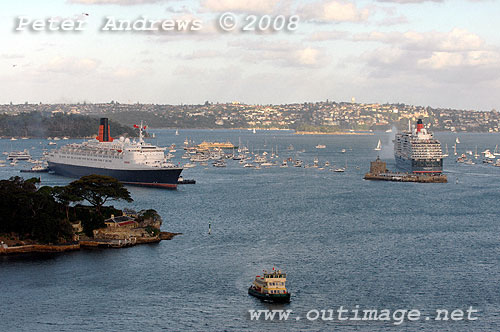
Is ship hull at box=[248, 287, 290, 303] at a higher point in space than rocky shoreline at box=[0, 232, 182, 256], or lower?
lower

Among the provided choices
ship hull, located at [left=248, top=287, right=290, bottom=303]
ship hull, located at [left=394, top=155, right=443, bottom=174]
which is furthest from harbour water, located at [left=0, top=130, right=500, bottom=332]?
ship hull, located at [left=394, top=155, right=443, bottom=174]

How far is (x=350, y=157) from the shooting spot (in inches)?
5571

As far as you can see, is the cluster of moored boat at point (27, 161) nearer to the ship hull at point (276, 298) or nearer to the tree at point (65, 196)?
the tree at point (65, 196)

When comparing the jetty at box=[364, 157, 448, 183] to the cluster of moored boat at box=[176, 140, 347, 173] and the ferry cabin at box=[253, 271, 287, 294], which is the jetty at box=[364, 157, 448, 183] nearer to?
the cluster of moored boat at box=[176, 140, 347, 173]

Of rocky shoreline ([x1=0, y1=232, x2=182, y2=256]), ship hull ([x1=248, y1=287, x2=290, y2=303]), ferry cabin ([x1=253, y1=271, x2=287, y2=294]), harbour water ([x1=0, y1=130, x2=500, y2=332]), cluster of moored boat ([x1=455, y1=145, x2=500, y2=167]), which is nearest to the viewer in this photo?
harbour water ([x1=0, y1=130, x2=500, y2=332])

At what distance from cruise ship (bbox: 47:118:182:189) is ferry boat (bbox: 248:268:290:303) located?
47446 mm

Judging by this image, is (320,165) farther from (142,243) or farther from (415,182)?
(142,243)

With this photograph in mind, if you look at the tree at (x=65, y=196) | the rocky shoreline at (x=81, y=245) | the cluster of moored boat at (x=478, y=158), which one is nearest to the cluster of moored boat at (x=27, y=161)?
the tree at (x=65, y=196)

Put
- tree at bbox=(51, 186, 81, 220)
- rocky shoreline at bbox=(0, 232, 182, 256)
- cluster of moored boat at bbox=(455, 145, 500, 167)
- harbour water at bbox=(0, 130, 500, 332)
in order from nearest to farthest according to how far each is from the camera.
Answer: harbour water at bbox=(0, 130, 500, 332) → rocky shoreline at bbox=(0, 232, 182, 256) → tree at bbox=(51, 186, 81, 220) → cluster of moored boat at bbox=(455, 145, 500, 167)

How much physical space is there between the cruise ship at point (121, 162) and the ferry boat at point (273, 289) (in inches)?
1868

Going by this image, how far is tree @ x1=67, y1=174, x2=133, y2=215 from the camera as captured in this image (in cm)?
5338

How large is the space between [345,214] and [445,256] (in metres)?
17.8

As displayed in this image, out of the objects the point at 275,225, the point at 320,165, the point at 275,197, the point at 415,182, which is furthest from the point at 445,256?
the point at 320,165

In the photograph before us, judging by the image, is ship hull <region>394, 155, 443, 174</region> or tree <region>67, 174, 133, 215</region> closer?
tree <region>67, 174, 133, 215</region>
